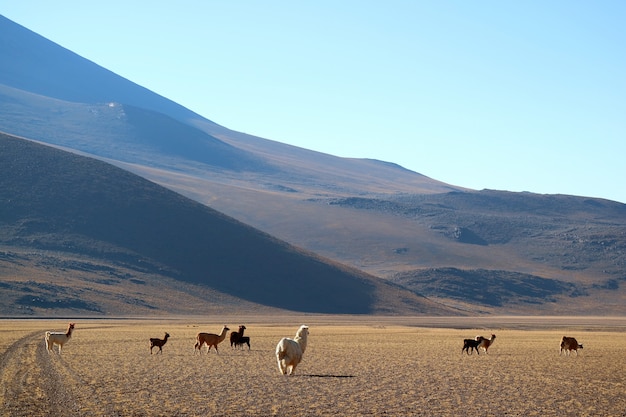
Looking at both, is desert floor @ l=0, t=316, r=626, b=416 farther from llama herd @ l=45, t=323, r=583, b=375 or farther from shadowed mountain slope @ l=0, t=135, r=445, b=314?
shadowed mountain slope @ l=0, t=135, r=445, b=314

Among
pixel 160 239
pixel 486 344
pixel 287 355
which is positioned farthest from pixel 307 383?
pixel 160 239

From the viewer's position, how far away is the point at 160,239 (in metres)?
107

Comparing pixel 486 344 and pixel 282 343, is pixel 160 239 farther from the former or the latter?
pixel 282 343

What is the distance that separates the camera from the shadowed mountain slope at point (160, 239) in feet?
327

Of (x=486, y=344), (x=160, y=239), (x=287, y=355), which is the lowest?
(x=160, y=239)

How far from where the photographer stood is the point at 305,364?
26391 millimetres

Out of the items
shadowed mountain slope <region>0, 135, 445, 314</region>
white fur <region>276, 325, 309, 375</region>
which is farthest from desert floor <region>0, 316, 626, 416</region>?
shadowed mountain slope <region>0, 135, 445, 314</region>

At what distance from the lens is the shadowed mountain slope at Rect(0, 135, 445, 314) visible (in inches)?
3920

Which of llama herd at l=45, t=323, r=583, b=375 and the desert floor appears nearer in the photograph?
the desert floor

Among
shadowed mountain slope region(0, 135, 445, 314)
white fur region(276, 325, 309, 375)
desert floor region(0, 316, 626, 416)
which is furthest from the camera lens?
shadowed mountain slope region(0, 135, 445, 314)

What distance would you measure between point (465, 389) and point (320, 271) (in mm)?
89060

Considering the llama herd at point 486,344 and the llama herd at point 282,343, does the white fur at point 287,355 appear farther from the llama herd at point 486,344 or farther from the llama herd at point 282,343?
the llama herd at point 486,344

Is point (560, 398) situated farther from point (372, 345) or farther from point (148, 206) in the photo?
point (148, 206)

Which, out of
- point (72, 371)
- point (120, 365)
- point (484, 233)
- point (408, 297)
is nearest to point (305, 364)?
point (120, 365)
